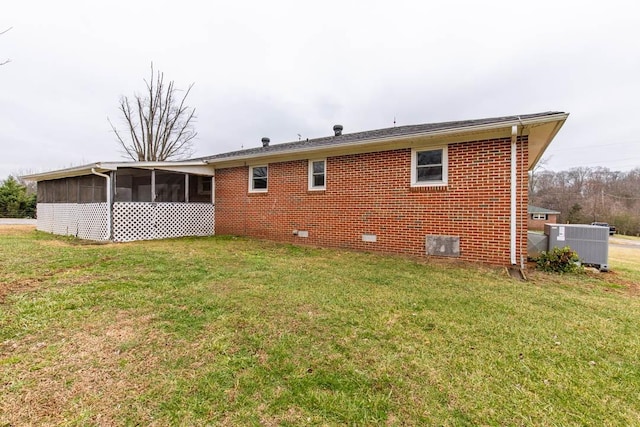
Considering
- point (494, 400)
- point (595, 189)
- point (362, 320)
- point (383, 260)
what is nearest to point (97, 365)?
point (362, 320)

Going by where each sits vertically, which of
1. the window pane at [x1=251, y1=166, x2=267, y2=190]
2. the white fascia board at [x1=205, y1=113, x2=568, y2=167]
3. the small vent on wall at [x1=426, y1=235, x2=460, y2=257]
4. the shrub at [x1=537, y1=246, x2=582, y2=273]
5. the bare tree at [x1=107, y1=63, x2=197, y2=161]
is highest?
the bare tree at [x1=107, y1=63, x2=197, y2=161]

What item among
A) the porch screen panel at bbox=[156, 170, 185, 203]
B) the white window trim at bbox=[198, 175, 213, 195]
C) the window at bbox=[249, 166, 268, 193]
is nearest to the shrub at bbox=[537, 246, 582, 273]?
the window at bbox=[249, 166, 268, 193]

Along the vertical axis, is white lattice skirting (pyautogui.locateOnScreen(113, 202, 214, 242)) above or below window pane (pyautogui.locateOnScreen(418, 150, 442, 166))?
below

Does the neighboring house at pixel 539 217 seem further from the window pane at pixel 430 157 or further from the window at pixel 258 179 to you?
the window at pixel 258 179

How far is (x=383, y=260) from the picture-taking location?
269 inches

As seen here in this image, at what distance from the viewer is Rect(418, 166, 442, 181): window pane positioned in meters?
7.23

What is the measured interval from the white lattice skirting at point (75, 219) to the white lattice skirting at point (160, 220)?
558 mm

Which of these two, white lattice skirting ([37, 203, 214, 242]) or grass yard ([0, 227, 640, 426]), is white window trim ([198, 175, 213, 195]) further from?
grass yard ([0, 227, 640, 426])

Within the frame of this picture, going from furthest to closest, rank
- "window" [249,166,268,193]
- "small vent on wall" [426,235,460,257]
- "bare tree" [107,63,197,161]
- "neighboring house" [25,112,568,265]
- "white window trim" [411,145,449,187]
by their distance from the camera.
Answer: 1. "bare tree" [107,63,197,161]
2. "window" [249,166,268,193]
3. "white window trim" [411,145,449,187]
4. "small vent on wall" [426,235,460,257]
5. "neighboring house" [25,112,568,265]

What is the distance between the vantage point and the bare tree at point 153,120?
2545 centimetres

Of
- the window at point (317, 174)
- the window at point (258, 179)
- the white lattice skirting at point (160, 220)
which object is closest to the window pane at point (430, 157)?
the window at point (317, 174)

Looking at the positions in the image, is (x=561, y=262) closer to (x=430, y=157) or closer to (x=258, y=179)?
(x=430, y=157)

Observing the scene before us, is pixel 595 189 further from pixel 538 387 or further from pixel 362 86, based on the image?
pixel 538 387

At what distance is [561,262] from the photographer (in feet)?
20.9
